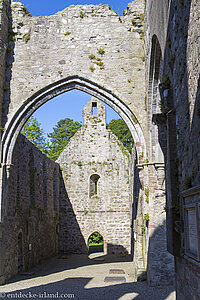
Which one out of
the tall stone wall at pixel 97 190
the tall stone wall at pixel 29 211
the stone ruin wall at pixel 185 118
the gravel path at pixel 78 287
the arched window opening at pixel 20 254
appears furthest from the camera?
the tall stone wall at pixel 97 190

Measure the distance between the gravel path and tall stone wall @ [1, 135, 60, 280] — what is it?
773mm

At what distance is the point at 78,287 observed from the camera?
337 inches

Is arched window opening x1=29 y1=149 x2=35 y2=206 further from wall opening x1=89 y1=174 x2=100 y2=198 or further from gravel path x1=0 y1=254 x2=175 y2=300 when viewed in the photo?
wall opening x1=89 y1=174 x2=100 y2=198

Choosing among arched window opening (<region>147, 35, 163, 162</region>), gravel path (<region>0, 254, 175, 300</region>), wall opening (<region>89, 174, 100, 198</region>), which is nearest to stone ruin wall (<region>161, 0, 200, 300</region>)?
arched window opening (<region>147, 35, 163, 162</region>)

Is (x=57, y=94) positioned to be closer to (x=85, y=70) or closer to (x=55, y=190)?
(x=85, y=70)

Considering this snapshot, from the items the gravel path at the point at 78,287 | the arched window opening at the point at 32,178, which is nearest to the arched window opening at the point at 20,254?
the gravel path at the point at 78,287

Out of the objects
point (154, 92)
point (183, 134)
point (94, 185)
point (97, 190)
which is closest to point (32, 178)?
point (97, 190)

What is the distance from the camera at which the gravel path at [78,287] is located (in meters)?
7.32

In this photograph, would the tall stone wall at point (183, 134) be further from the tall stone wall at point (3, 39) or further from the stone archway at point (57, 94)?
the tall stone wall at point (3, 39)

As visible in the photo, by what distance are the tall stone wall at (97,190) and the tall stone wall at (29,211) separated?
760 mm

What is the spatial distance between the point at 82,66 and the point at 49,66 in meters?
0.94

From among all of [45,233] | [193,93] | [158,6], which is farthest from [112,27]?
[45,233]

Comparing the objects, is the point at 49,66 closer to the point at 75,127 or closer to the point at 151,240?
the point at 151,240

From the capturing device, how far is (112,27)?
9734mm
